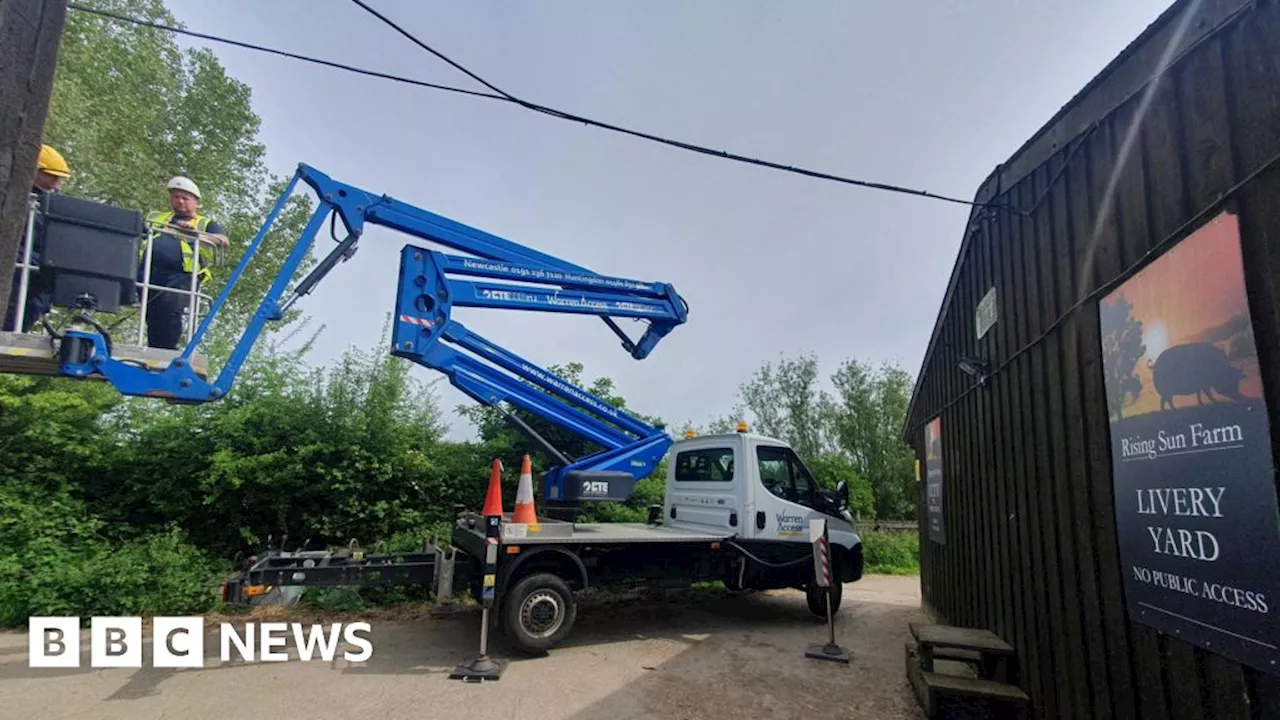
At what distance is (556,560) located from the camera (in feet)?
20.8

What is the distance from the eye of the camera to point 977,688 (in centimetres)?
435

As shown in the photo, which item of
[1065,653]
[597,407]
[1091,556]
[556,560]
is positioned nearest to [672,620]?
[556,560]

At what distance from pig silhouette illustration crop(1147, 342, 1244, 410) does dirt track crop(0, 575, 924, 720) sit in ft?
11.0

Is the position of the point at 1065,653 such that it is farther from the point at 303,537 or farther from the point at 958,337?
the point at 303,537

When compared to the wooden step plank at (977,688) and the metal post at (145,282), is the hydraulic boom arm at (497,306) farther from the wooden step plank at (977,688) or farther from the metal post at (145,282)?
the wooden step plank at (977,688)

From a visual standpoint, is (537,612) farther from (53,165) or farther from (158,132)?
(158,132)

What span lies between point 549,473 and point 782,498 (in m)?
2.98

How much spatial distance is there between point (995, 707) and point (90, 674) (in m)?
7.48

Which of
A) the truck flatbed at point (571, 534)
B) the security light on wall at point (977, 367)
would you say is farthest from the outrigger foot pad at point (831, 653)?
the security light on wall at point (977, 367)

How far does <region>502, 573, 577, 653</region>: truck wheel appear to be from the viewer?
592 centimetres

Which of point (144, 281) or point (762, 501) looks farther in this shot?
point (762, 501)

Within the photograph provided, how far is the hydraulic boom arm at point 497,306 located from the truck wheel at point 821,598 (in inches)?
105

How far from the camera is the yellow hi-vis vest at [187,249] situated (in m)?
4.51

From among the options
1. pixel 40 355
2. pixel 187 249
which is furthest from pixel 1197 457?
pixel 187 249
